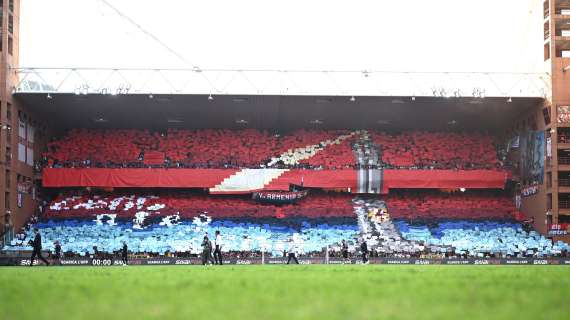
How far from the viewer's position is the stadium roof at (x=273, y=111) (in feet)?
200

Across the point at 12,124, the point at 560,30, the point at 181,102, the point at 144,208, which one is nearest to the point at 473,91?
the point at 560,30

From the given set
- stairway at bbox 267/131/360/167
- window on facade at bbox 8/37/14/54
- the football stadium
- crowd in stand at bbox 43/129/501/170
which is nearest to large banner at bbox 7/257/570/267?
the football stadium

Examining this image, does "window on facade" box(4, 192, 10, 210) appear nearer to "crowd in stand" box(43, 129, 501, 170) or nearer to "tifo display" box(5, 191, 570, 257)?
"tifo display" box(5, 191, 570, 257)

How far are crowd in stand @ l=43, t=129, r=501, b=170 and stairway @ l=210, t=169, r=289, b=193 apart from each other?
1.19 m

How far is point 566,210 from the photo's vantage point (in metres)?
57.9

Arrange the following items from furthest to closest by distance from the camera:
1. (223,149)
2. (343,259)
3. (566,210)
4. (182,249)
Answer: (223,149) < (566,210) < (182,249) < (343,259)

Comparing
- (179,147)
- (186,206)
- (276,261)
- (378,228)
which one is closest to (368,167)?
(378,228)

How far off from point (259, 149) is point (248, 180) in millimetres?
4430

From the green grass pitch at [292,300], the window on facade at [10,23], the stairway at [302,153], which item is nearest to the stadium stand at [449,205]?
the stairway at [302,153]

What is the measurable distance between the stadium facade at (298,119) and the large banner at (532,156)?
3.4 inches

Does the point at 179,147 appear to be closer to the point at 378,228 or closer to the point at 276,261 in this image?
the point at 378,228

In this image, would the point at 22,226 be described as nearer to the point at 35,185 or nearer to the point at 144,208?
the point at 35,185

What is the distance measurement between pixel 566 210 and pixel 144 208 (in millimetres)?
32536

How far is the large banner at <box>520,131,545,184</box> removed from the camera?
59344 millimetres
